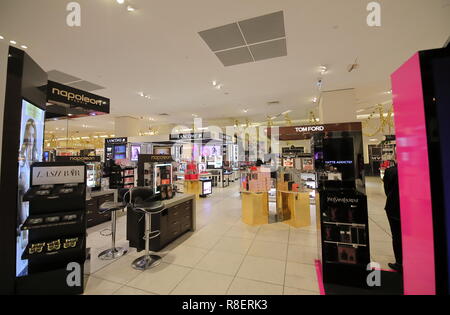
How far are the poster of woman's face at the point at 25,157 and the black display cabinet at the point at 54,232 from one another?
0.08 metres

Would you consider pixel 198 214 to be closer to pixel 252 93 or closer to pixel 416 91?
pixel 252 93

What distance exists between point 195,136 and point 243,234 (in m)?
6.14

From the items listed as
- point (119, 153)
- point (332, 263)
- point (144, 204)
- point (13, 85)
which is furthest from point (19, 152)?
point (119, 153)

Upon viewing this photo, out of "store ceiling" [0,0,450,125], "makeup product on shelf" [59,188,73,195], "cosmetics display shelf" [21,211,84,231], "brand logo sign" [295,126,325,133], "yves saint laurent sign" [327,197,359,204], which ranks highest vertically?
"store ceiling" [0,0,450,125]

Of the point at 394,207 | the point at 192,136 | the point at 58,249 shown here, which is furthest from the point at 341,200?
the point at 192,136

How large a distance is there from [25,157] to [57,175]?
1.23 feet

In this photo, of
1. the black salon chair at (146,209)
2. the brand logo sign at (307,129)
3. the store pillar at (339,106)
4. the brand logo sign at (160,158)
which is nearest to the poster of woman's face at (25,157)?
the black salon chair at (146,209)

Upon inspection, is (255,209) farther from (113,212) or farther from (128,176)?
(128,176)

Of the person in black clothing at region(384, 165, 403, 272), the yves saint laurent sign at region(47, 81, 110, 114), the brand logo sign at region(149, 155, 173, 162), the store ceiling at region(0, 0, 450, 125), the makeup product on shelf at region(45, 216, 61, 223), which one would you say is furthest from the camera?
the brand logo sign at region(149, 155, 173, 162)

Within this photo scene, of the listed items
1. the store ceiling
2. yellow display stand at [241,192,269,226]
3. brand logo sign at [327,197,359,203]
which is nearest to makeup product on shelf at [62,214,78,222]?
the store ceiling

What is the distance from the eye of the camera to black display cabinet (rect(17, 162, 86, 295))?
2.04 metres

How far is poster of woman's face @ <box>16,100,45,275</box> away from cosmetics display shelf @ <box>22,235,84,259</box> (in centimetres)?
16

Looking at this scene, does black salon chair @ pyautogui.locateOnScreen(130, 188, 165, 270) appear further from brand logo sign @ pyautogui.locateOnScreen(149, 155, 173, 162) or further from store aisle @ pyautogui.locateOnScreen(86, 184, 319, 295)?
brand logo sign @ pyautogui.locateOnScreen(149, 155, 173, 162)

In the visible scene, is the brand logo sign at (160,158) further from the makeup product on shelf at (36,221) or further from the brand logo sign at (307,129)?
the brand logo sign at (307,129)
